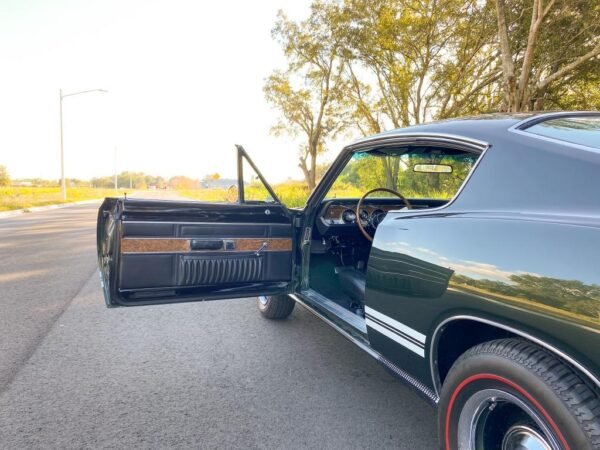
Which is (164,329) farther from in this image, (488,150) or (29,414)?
(488,150)

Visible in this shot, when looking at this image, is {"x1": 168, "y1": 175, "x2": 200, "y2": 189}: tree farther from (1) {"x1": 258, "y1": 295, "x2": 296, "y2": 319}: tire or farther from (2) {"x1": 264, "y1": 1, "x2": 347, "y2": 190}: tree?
(1) {"x1": 258, "y1": 295, "x2": 296, "y2": 319}: tire

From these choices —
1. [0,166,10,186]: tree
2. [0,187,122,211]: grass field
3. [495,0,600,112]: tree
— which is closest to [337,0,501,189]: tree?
[495,0,600,112]: tree

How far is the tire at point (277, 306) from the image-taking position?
3986 mm

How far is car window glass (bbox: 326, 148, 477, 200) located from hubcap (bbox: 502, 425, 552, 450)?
113cm

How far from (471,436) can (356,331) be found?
973 millimetres

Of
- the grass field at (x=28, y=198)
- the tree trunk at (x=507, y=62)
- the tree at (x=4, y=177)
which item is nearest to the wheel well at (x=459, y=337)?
the tree trunk at (x=507, y=62)

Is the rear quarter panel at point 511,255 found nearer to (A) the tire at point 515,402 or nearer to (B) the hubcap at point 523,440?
(A) the tire at point 515,402

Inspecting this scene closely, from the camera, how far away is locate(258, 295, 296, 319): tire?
13.1 ft

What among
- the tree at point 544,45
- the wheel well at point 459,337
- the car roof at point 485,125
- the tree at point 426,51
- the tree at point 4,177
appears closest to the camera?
the wheel well at point 459,337

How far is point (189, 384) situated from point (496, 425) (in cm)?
194

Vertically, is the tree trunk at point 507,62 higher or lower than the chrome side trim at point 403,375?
higher

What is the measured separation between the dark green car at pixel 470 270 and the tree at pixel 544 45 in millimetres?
8688

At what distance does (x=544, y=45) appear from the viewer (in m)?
12.2

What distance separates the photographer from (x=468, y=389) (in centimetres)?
156
